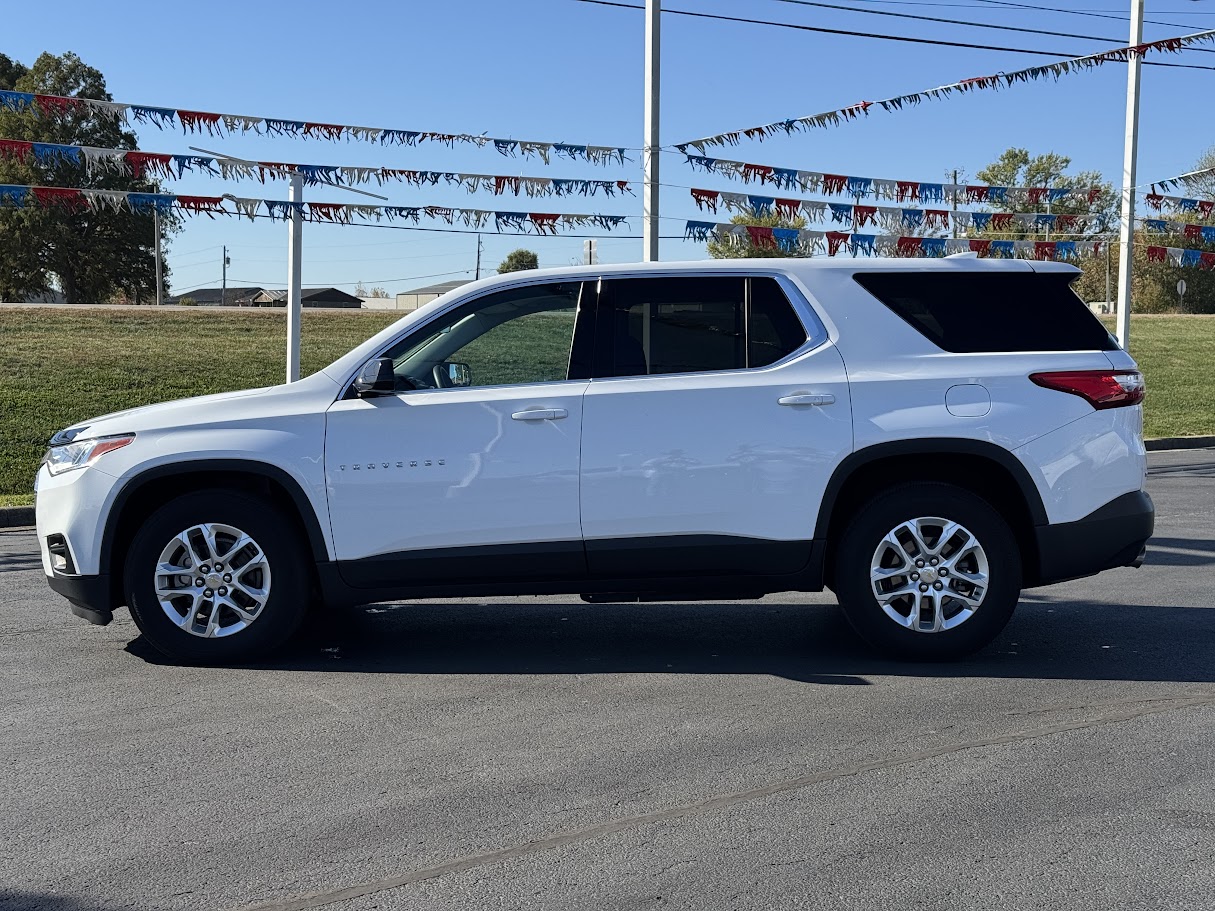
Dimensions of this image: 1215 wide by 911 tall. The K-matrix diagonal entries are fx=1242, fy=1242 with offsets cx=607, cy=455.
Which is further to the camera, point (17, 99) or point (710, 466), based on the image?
point (17, 99)

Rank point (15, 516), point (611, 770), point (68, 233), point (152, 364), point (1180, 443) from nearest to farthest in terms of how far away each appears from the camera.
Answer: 1. point (611, 770)
2. point (15, 516)
3. point (1180, 443)
4. point (152, 364)
5. point (68, 233)

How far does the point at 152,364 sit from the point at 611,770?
803 inches

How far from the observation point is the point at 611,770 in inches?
171

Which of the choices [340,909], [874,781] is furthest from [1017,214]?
[340,909]

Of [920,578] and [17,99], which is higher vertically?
[17,99]

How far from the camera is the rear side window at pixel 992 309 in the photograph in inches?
232

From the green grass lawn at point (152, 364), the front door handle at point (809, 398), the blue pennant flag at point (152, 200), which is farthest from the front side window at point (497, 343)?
the green grass lawn at point (152, 364)

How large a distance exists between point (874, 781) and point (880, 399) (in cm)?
209

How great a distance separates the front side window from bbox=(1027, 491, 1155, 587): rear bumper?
2405 mm

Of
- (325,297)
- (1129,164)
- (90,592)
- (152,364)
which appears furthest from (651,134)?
(325,297)

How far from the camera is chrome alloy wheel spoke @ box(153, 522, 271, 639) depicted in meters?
5.77

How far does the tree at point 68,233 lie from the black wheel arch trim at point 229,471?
43032 millimetres

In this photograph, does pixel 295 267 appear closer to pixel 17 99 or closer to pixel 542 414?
pixel 17 99

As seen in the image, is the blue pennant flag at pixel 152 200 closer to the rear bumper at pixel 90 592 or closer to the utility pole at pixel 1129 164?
the rear bumper at pixel 90 592
